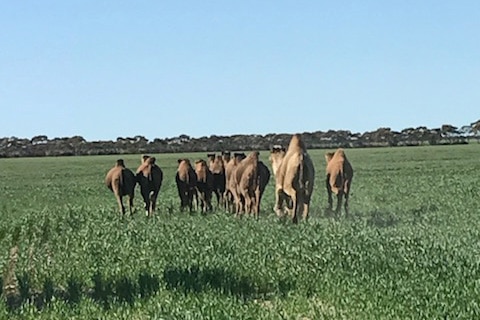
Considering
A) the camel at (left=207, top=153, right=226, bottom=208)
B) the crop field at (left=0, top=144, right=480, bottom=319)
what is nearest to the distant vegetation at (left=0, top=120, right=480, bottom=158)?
the camel at (left=207, top=153, right=226, bottom=208)

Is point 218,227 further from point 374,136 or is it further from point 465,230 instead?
point 374,136

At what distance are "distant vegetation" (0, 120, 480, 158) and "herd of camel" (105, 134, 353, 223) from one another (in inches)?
3003

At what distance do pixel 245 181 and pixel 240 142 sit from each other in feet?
300

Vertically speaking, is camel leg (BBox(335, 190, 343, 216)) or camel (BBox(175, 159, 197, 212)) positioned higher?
camel (BBox(175, 159, 197, 212))

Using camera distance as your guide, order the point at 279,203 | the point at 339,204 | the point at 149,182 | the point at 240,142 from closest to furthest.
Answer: the point at 279,203
the point at 339,204
the point at 149,182
the point at 240,142

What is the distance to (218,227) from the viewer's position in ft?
57.2

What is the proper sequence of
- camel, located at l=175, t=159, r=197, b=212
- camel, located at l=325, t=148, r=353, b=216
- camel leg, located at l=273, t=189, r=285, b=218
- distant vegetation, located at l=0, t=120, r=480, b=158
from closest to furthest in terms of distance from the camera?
camel leg, located at l=273, t=189, r=285, b=218, camel, located at l=325, t=148, r=353, b=216, camel, located at l=175, t=159, r=197, b=212, distant vegetation, located at l=0, t=120, r=480, b=158

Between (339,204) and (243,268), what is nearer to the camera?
(243,268)

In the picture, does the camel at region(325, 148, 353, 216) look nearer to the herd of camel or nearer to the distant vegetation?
the herd of camel

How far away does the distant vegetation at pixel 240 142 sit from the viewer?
10900cm

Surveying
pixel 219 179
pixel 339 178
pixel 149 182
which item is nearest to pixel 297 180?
pixel 339 178

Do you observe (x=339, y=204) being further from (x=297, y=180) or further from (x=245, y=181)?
(x=297, y=180)

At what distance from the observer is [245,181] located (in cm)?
2142

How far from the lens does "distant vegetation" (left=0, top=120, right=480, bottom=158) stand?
358 ft
